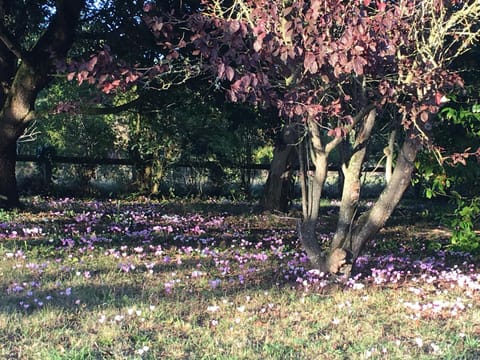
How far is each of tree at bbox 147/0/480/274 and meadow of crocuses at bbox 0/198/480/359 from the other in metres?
0.74

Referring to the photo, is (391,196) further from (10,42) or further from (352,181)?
(10,42)

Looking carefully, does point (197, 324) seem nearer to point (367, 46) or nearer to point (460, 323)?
point (460, 323)

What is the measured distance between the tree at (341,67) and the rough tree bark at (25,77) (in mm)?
4749

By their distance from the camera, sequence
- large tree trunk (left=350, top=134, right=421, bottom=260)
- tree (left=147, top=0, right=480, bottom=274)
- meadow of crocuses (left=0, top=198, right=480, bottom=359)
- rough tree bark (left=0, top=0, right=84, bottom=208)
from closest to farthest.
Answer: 1. meadow of crocuses (left=0, top=198, right=480, bottom=359)
2. tree (left=147, top=0, right=480, bottom=274)
3. large tree trunk (left=350, top=134, right=421, bottom=260)
4. rough tree bark (left=0, top=0, right=84, bottom=208)

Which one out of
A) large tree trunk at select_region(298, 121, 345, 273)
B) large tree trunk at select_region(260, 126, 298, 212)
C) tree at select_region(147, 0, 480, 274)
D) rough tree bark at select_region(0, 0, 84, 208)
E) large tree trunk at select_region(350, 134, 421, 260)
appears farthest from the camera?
large tree trunk at select_region(260, 126, 298, 212)

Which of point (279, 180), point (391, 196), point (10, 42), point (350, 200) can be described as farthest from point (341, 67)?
point (279, 180)

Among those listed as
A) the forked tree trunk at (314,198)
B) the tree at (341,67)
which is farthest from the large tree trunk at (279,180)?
the forked tree trunk at (314,198)

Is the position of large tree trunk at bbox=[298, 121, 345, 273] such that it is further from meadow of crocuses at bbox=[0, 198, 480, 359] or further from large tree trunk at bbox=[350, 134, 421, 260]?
large tree trunk at bbox=[350, 134, 421, 260]

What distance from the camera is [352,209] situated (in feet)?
17.9

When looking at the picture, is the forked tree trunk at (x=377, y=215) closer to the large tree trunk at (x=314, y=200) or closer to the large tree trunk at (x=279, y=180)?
the large tree trunk at (x=314, y=200)

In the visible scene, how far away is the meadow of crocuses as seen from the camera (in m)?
3.47

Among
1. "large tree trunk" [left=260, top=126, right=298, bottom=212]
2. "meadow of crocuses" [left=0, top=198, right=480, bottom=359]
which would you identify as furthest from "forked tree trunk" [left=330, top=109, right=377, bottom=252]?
"large tree trunk" [left=260, top=126, right=298, bottom=212]

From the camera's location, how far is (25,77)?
9000mm

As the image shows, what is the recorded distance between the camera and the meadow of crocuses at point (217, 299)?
3475mm
